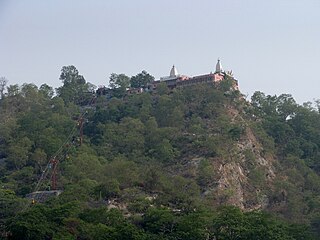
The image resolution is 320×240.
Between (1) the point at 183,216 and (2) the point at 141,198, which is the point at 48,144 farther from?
(1) the point at 183,216

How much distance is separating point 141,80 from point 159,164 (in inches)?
545

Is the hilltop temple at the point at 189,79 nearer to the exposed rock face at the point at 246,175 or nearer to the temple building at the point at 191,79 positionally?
the temple building at the point at 191,79

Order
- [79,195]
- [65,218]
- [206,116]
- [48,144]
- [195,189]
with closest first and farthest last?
[65,218], [79,195], [195,189], [48,144], [206,116]

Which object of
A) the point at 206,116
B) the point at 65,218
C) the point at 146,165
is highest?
the point at 206,116

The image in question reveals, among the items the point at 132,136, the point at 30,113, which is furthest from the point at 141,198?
the point at 30,113

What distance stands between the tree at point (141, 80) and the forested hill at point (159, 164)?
1.60 meters

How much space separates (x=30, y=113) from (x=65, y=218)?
1491 cm

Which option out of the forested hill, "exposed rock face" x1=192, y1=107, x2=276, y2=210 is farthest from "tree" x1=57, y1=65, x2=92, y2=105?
"exposed rock face" x1=192, y1=107, x2=276, y2=210

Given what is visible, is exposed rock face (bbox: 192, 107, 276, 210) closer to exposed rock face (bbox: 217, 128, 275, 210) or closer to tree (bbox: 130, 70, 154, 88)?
exposed rock face (bbox: 217, 128, 275, 210)

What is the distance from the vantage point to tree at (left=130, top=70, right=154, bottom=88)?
1823 inches

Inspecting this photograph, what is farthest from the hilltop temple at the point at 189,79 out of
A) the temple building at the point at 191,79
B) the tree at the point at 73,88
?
the tree at the point at 73,88

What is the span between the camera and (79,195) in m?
28.2

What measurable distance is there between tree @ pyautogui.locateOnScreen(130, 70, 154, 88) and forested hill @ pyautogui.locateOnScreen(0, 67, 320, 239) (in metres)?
1.60

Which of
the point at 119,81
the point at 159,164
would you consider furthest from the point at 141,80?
the point at 159,164
